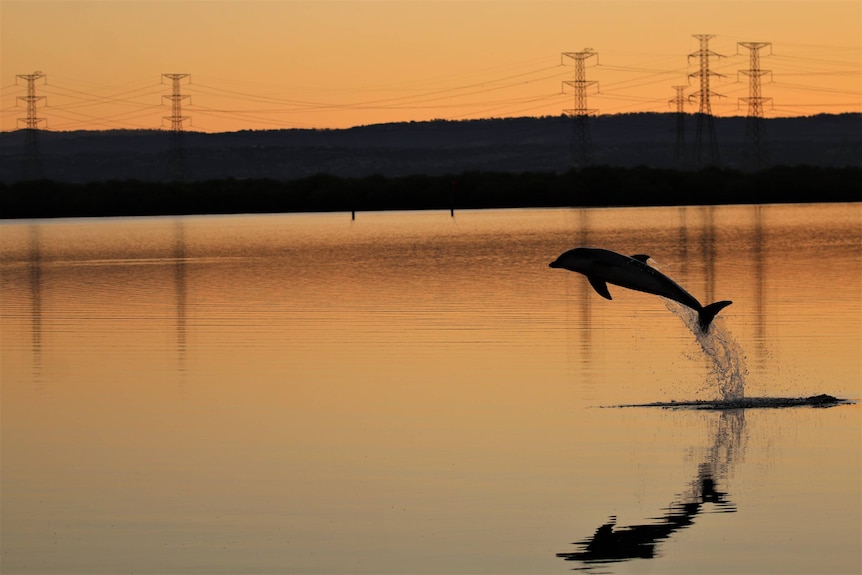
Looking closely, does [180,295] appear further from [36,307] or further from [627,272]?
[627,272]

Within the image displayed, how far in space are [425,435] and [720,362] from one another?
892 cm

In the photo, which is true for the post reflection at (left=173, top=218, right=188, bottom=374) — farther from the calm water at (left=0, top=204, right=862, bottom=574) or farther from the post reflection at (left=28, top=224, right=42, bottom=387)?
the post reflection at (left=28, top=224, right=42, bottom=387)

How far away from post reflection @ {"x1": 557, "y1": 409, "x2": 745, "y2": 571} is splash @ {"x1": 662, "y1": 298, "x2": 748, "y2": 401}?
527 cm

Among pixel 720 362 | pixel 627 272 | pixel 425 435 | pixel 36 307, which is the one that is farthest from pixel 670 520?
pixel 36 307

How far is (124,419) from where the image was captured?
1086 inches

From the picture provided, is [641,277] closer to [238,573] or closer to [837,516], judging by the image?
[837,516]

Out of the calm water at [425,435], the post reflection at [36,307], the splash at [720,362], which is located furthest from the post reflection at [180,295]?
the splash at [720,362]

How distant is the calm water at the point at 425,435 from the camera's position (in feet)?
60.3

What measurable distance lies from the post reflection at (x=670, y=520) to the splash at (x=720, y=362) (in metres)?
5.27

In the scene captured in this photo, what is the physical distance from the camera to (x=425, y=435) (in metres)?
25.1

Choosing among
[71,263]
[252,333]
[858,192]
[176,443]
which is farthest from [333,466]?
[858,192]

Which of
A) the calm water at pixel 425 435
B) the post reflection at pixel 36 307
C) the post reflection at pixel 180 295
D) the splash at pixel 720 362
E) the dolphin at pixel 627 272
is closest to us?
the calm water at pixel 425 435

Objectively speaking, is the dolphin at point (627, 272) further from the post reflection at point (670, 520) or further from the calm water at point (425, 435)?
the post reflection at point (670, 520)

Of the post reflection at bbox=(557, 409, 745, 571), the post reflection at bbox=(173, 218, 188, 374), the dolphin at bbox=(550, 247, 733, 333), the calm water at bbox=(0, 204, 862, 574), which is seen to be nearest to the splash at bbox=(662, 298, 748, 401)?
the calm water at bbox=(0, 204, 862, 574)
